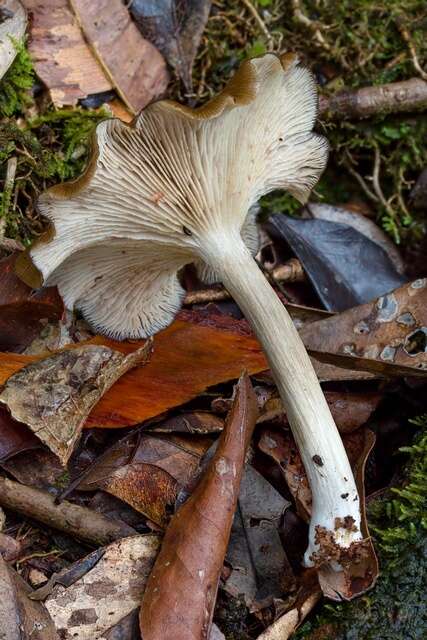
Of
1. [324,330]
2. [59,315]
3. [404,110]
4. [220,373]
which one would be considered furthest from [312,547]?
[404,110]

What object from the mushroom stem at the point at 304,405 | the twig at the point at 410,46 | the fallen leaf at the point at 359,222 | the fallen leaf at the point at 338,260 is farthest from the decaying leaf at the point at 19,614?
the twig at the point at 410,46

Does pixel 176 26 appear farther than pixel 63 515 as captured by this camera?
Yes

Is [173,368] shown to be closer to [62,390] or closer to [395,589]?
[62,390]

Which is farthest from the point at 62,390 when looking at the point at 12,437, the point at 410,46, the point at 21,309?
the point at 410,46

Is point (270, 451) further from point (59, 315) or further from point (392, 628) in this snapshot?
point (59, 315)

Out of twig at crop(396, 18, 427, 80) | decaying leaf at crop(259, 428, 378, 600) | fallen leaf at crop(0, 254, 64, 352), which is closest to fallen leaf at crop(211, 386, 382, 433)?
decaying leaf at crop(259, 428, 378, 600)

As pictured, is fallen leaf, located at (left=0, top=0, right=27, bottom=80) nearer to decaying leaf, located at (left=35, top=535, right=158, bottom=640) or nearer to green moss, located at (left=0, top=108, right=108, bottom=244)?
green moss, located at (left=0, top=108, right=108, bottom=244)
